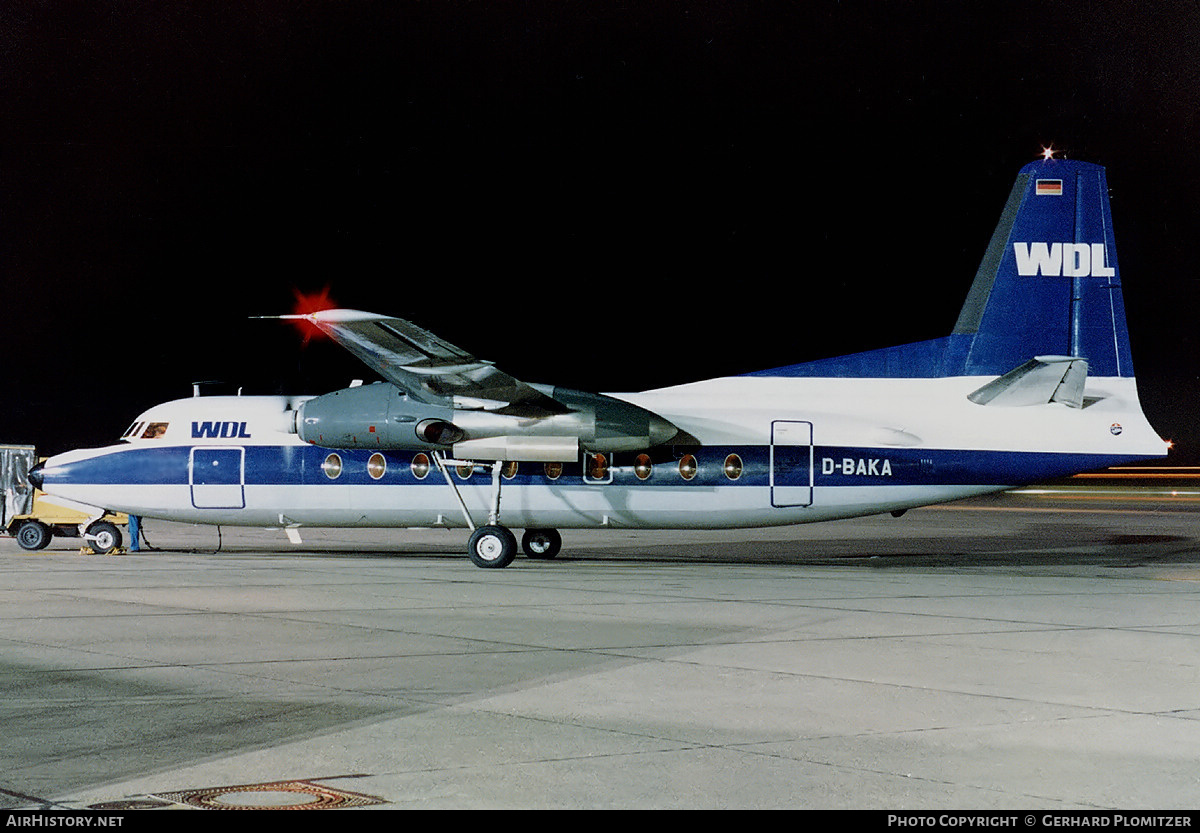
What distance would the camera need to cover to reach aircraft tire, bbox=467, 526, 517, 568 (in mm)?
23625

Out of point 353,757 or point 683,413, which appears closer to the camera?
point 353,757

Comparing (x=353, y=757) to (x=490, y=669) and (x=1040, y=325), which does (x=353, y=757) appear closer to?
(x=490, y=669)

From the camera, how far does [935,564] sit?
24922mm

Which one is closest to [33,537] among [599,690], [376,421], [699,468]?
[376,421]

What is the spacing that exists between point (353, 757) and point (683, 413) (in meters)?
17.2

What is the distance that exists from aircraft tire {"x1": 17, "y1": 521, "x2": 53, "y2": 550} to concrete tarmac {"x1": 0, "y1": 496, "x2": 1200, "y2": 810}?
848 cm

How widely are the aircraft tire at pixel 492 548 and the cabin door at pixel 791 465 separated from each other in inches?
199

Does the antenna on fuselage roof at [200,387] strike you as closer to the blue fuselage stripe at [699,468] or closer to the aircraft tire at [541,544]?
the blue fuselage stripe at [699,468]

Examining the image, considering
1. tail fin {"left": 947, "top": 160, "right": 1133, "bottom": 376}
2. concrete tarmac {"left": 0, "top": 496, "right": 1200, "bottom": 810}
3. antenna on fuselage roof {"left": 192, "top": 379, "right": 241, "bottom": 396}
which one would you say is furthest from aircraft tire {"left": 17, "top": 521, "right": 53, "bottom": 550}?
tail fin {"left": 947, "top": 160, "right": 1133, "bottom": 376}

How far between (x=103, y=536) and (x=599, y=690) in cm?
2085

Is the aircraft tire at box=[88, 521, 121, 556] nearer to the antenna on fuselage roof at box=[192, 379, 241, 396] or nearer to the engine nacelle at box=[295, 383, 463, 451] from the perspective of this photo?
the antenna on fuselage roof at box=[192, 379, 241, 396]

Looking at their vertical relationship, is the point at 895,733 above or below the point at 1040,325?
below

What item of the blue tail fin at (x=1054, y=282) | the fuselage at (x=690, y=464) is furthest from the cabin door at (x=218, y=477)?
the blue tail fin at (x=1054, y=282)

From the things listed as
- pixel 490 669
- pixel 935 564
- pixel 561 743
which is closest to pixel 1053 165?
pixel 935 564
